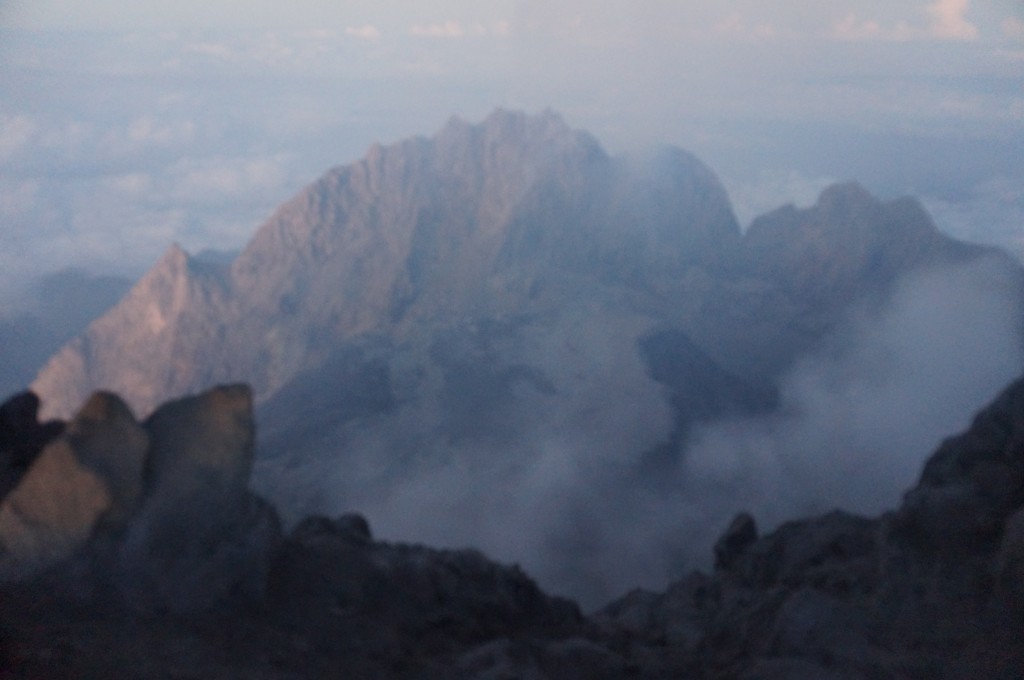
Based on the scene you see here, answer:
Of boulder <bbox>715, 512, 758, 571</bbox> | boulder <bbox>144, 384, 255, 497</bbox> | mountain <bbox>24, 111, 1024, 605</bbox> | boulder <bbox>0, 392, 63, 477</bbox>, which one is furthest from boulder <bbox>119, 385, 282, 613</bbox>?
mountain <bbox>24, 111, 1024, 605</bbox>

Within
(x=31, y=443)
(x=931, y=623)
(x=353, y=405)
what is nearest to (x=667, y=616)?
(x=931, y=623)

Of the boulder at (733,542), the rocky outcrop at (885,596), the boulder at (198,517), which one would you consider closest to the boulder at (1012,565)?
the rocky outcrop at (885,596)

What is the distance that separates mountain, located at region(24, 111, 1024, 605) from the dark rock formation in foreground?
6867 cm

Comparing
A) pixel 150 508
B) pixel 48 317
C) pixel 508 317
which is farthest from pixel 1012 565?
pixel 48 317

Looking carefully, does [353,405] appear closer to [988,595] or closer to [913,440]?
[913,440]

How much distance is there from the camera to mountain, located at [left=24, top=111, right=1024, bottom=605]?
341ft

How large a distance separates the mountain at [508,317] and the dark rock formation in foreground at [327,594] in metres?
68.7

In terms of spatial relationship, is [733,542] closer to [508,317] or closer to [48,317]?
[508,317]

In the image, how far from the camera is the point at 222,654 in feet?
60.7

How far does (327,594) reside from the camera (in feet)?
72.9

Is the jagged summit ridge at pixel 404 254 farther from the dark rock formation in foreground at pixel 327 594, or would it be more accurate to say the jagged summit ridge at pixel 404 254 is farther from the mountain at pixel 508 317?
the dark rock formation in foreground at pixel 327 594

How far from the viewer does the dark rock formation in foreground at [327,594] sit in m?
18.6

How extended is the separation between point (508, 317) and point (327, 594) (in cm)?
10950

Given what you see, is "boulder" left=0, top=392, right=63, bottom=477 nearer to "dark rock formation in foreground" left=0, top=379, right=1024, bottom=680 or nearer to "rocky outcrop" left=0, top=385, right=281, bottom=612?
"dark rock formation in foreground" left=0, top=379, right=1024, bottom=680
